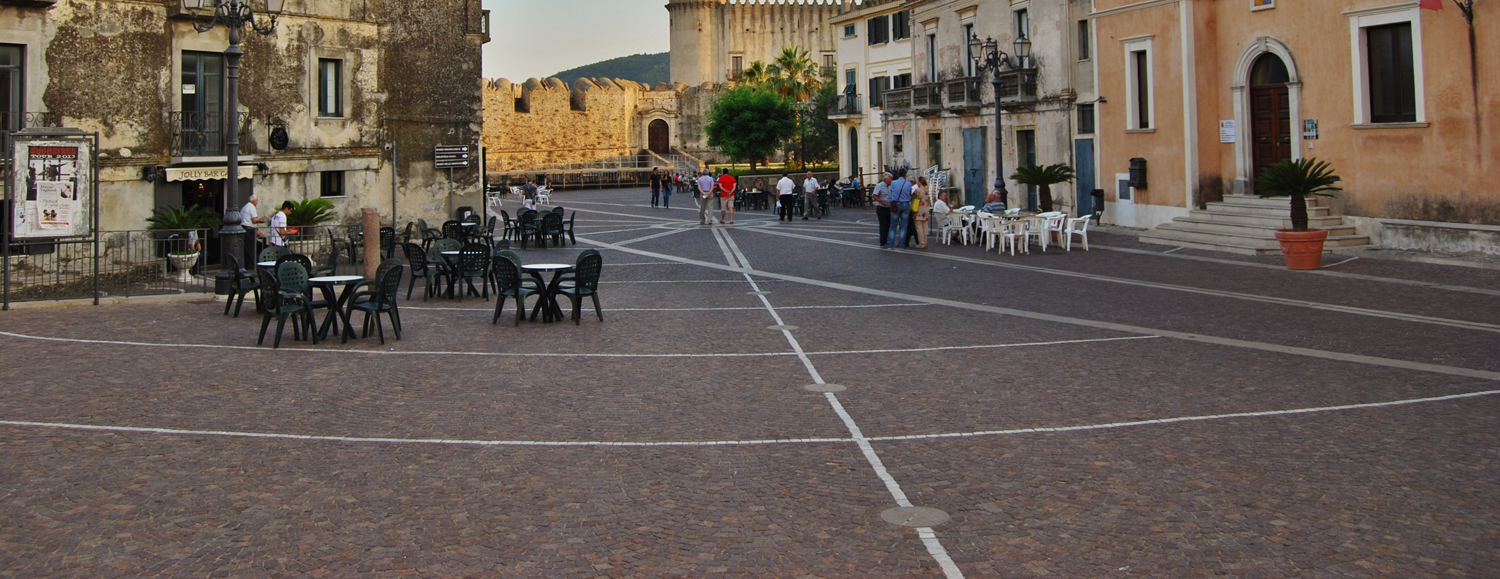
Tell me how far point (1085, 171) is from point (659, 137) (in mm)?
51206

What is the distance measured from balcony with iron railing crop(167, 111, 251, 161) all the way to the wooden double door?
65.2 feet

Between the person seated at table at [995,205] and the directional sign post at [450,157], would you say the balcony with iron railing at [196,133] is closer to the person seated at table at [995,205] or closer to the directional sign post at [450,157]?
→ the directional sign post at [450,157]

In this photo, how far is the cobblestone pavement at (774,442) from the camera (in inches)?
245

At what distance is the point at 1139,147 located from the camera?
27906 mm

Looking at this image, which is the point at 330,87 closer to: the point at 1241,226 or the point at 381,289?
the point at 381,289

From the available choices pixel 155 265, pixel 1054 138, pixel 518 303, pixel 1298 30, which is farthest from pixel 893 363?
pixel 1054 138

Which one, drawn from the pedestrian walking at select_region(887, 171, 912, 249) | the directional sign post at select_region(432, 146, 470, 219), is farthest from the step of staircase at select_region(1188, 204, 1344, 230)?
the directional sign post at select_region(432, 146, 470, 219)

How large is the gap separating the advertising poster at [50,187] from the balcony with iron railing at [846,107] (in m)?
39.2

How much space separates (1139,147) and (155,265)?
66.0 feet

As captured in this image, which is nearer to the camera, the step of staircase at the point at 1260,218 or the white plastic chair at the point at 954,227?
the step of staircase at the point at 1260,218

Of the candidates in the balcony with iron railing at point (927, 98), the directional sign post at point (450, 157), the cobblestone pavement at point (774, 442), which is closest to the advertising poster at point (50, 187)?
the cobblestone pavement at point (774, 442)

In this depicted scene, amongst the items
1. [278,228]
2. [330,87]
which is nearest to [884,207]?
[278,228]

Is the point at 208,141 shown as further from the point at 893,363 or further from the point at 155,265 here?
the point at 893,363

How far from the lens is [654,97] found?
7912 cm
